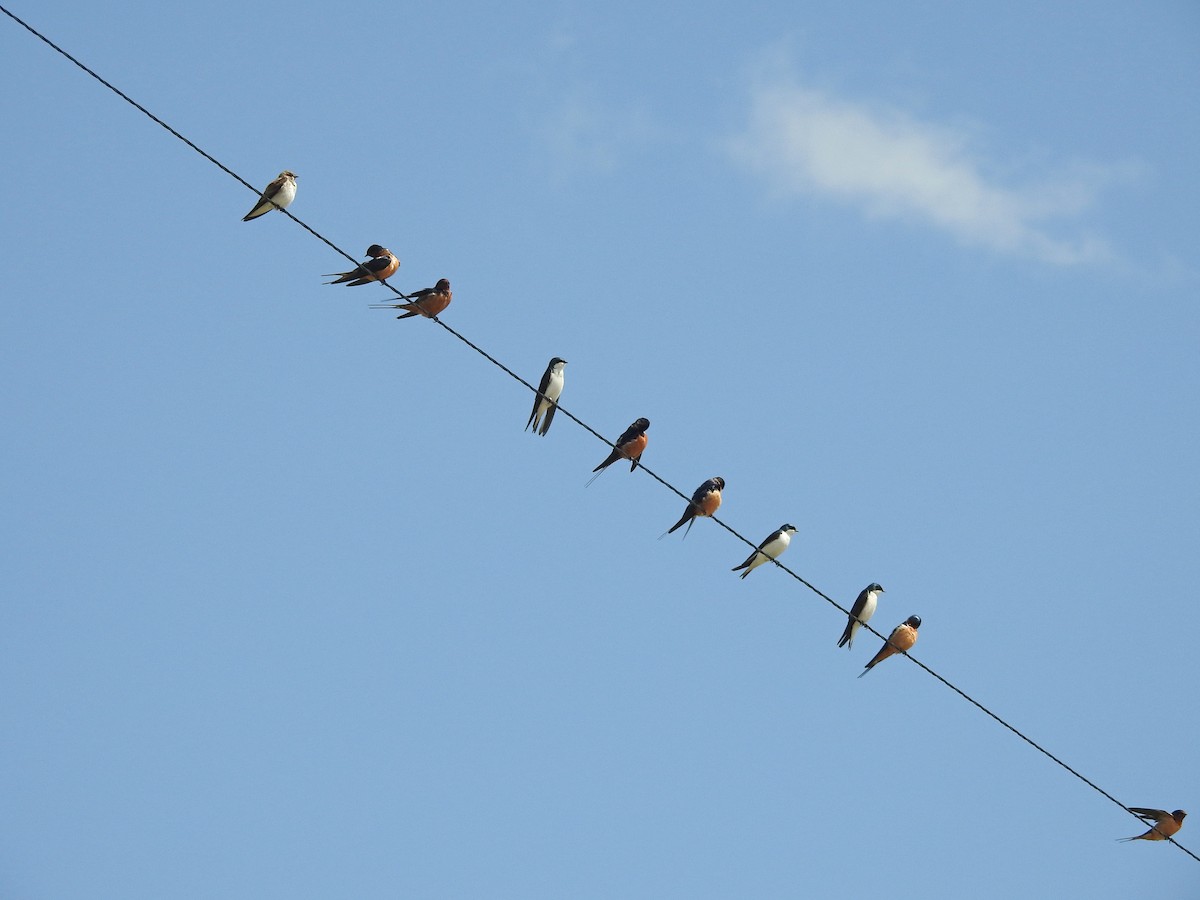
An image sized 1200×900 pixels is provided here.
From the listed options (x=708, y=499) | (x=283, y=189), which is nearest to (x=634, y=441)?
(x=708, y=499)

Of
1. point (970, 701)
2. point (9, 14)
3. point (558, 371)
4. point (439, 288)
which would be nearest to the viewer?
point (9, 14)

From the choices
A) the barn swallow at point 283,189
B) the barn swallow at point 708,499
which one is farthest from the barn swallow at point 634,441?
the barn swallow at point 283,189

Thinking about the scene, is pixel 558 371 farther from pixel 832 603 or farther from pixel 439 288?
pixel 832 603

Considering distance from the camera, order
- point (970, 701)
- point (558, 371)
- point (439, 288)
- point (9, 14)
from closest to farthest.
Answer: point (9, 14), point (970, 701), point (439, 288), point (558, 371)

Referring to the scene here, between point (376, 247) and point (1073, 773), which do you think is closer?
point (1073, 773)

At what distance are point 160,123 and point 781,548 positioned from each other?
7420 millimetres

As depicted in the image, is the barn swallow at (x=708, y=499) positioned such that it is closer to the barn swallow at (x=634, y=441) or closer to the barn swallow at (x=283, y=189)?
the barn swallow at (x=634, y=441)

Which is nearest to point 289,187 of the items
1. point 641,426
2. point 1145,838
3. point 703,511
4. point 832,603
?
point 641,426

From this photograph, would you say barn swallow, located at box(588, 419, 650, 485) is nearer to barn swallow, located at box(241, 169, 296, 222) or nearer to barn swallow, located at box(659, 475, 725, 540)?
barn swallow, located at box(659, 475, 725, 540)

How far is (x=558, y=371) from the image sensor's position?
1229cm

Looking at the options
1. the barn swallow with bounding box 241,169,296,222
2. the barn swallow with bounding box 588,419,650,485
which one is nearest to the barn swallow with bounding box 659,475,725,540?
the barn swallow with bounding box 588,419,650,485

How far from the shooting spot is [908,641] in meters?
12.4

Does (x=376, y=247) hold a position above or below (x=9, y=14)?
above

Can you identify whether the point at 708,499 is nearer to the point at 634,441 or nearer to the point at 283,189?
the point at 634,441
